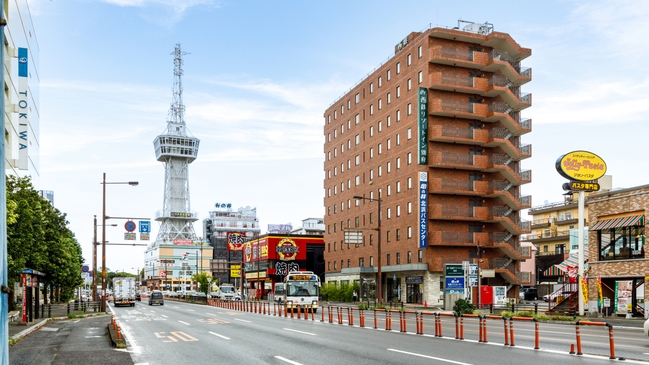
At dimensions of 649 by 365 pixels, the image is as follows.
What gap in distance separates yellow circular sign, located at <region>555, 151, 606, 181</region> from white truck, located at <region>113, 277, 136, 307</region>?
51.1m

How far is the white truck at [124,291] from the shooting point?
72438mm

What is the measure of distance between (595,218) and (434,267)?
25667mm

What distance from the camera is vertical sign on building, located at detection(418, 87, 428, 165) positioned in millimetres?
65500

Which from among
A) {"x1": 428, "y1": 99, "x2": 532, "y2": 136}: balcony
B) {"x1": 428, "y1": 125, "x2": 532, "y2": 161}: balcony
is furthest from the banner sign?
{"x1": 428, "y1": 99, "x2": 532, "y2": 136}: balcony

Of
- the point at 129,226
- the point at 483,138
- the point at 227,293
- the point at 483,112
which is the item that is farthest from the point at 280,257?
the point at 129,226

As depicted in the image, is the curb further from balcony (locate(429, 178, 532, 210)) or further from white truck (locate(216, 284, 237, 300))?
white truck (locate(216, 284, 237, 300))

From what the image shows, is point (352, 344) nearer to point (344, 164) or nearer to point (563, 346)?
point (563, 346)

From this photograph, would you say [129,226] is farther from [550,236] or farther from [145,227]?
[550,236]

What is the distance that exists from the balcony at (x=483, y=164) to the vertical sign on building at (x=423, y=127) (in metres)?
1.07

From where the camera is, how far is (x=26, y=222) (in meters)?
30.1

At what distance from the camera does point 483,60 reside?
6812 centimetres

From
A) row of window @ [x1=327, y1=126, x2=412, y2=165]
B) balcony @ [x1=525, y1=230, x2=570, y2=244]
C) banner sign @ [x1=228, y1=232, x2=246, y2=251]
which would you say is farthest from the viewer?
banner sign @ [x1=228, y1=232, x2=246, y2=251]

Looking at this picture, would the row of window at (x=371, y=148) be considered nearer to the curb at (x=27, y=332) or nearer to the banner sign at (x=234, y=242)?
the banner sign at (x=234, y=242)

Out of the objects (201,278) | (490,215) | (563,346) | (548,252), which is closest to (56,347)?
(563,346)
